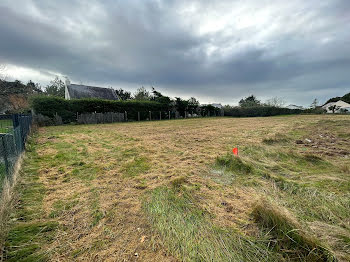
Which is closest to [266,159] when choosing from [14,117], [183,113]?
[14,117]

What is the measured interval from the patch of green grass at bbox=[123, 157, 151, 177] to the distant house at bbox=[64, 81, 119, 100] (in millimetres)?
23660

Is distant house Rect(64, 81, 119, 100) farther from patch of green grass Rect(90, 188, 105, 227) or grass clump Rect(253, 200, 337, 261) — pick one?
grass clump Rect(253, 200, 337, 261)

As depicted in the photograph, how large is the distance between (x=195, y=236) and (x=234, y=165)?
6.12ft

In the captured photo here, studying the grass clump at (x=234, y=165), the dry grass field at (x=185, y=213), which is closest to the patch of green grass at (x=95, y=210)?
the dry grass field at (x=185, y=213)

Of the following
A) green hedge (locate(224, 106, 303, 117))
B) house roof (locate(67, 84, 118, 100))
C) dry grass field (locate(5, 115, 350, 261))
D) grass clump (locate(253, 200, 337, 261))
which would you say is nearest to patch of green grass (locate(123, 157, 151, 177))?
dry grass field (locate(5, 115, 350, 261))

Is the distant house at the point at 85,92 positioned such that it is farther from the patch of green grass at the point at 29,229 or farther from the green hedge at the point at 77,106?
the patch of green grass at the point at 29,229

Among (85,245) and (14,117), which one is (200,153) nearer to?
(85,245)

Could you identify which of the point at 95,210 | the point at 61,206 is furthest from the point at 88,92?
the point at 95,210

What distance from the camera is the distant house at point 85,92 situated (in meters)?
22.3

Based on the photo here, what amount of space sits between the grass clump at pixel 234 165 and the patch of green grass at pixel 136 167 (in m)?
1.51

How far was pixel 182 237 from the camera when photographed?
1.36 metres

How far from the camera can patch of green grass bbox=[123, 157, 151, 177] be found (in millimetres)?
2852

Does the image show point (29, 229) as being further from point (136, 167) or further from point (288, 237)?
point (288, 237)

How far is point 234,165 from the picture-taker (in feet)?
9.64
